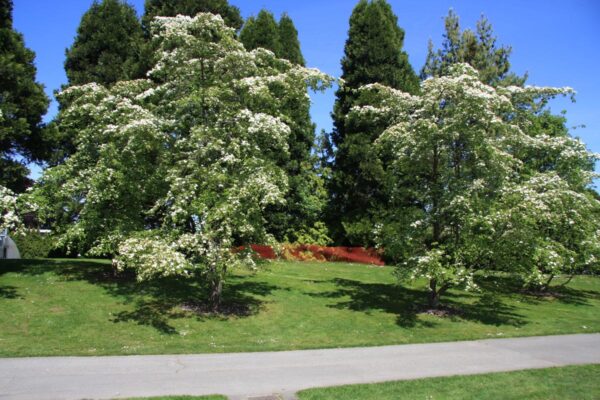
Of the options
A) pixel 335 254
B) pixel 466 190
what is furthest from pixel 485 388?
pixel 335 254

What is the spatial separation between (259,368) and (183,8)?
62.7 ft

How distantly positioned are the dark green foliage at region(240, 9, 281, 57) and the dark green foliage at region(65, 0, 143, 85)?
21.6 feet

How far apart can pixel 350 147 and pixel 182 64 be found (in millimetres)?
14339

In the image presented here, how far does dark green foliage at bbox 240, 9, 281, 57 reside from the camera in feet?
86.2

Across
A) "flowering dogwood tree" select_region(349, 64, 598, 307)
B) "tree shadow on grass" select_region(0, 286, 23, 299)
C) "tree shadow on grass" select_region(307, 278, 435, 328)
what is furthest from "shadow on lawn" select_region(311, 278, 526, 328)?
"tree shadow on grass" select_region(0, 286, 23, 299)

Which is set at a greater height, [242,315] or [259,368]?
[242,315]

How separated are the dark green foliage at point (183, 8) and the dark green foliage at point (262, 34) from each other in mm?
2200

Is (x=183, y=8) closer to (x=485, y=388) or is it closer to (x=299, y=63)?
(x=299, y=63)

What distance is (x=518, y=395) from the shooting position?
7285mm

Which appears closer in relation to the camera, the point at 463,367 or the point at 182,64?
the point at 463,367

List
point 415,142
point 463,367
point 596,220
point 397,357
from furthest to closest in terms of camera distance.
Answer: point 596,220 → point 415,142 → point 397,357 → point 463,367

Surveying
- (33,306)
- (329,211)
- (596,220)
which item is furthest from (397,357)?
(329,211)

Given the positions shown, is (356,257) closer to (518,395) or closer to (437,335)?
(437,335)

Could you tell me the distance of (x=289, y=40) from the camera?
94.6 ft
